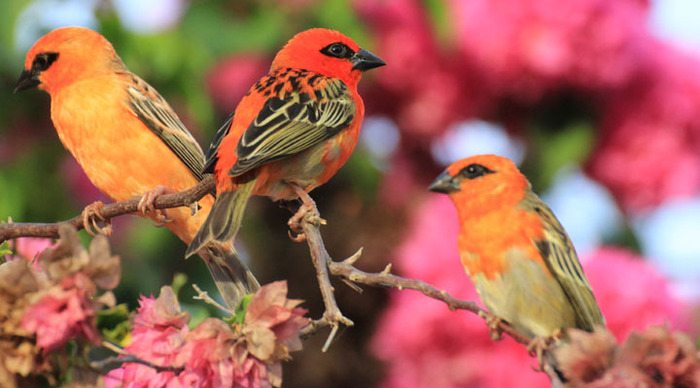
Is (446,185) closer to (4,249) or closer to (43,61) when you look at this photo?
(43,61)

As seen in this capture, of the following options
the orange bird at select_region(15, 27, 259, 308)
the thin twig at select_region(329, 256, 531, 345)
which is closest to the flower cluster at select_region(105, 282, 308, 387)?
the thin twig at select_region(329, 256, 531, 345)

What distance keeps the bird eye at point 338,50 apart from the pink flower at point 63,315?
A: 4.71ft

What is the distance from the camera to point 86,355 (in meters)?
1.78

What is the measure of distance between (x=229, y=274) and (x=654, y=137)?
10.2 feet

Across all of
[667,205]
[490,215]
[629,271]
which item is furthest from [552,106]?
[490,215]

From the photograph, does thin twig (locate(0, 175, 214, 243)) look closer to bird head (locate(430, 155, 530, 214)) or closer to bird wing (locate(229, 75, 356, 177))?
bird wing (locate(229, 75, 356, 177))

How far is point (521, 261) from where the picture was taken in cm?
287

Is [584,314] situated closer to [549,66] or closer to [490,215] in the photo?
[490,215]

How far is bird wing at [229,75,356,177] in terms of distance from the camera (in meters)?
2.48

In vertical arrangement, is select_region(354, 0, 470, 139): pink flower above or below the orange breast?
below

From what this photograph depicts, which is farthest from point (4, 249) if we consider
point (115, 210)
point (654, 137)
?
point (654, 137)

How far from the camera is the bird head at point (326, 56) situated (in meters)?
3.04

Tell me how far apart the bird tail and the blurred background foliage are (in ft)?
5.18

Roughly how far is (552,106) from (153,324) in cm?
366
